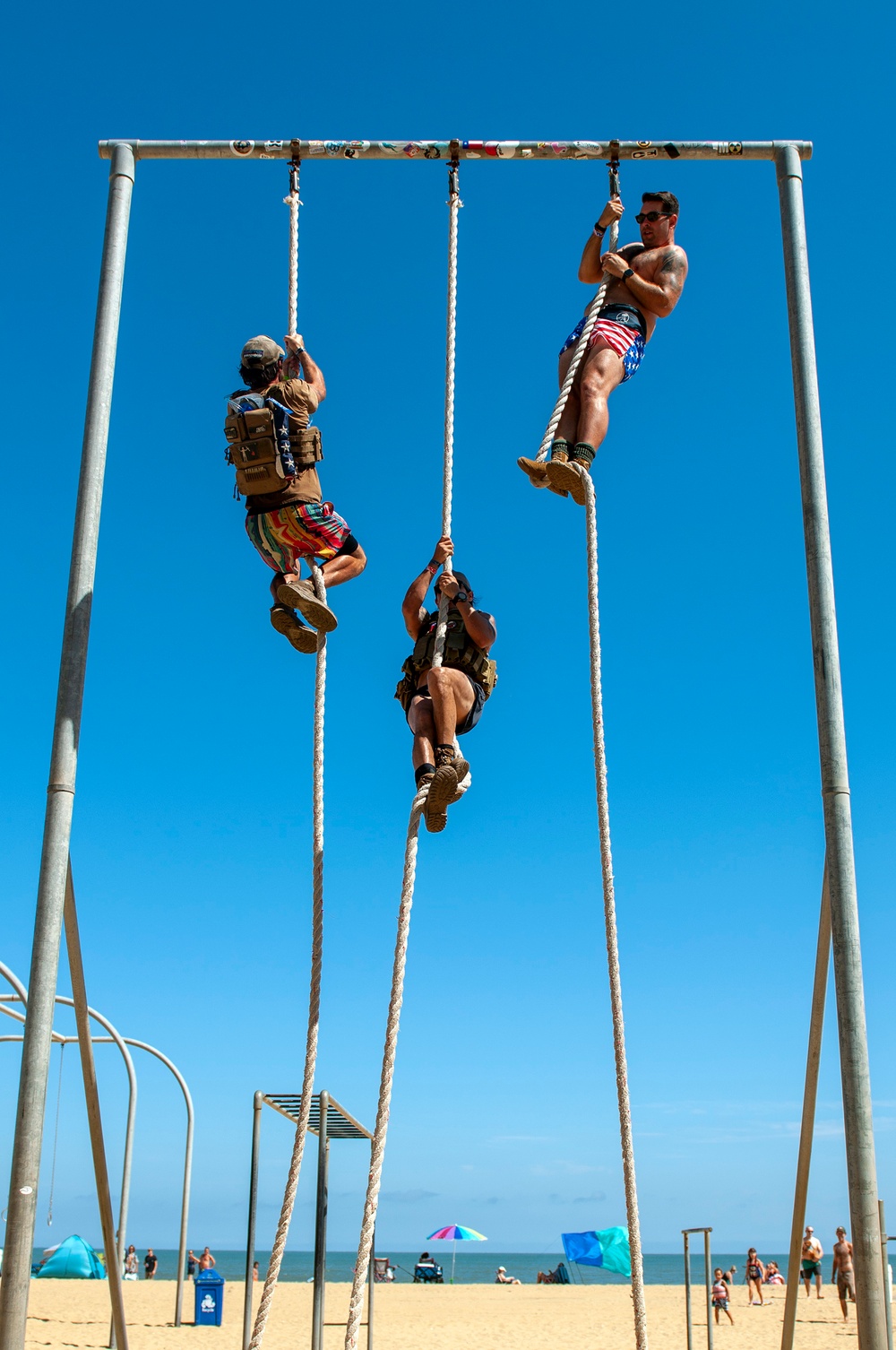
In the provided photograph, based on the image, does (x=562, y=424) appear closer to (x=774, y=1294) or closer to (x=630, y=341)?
(x=630, y=341)

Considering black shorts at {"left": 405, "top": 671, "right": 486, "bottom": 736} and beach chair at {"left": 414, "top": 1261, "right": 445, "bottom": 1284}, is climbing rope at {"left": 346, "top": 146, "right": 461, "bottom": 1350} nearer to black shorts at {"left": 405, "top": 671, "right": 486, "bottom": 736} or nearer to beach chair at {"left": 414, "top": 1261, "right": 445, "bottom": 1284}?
black shorts at {"left": 405, "top": 671, "right": 486, "bottom": 736}

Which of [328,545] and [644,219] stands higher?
[644,219]

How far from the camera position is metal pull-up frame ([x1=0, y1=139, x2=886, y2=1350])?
14.9 ft

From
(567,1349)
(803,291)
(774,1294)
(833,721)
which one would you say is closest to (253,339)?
(803,291)

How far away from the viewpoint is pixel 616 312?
20.1 feet

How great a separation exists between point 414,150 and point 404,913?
136 inches

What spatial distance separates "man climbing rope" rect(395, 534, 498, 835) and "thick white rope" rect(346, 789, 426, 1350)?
25.1 inches

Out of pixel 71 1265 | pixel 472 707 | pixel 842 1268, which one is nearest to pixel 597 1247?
pixel 71 1265

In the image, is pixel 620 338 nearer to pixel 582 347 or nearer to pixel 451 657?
pixel 582 347

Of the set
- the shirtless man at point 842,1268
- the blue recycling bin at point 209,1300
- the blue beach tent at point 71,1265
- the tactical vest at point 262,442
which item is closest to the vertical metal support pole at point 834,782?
the tactical vest at point 262,442

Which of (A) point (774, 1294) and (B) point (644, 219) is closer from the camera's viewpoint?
(B) point (644, 219)

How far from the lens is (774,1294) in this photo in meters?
28.6

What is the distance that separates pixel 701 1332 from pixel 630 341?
16692 mm

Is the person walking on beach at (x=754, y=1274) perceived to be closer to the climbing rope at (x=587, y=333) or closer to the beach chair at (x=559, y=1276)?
the beach chair at (x=559, y=1276)
